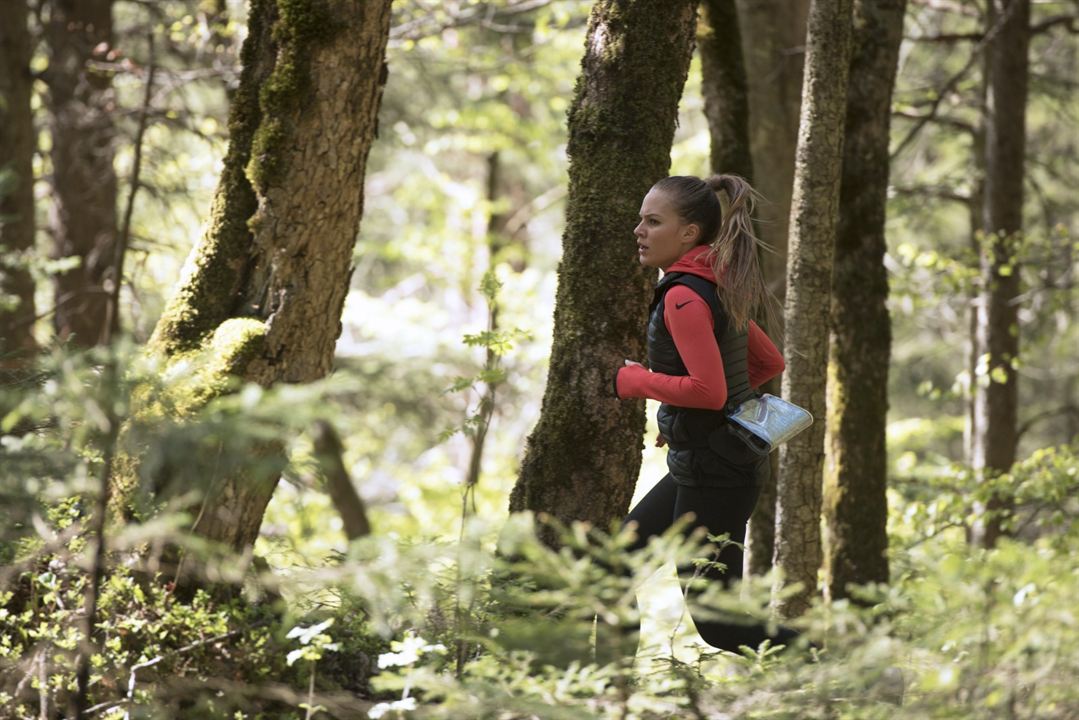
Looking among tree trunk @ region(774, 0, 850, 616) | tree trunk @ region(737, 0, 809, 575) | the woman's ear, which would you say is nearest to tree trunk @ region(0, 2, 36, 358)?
tree trunk @ region(737, 0, 809, 575)

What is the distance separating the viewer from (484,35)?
582 inches

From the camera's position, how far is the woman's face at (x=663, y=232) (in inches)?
151

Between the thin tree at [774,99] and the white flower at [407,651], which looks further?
the thin tree at [774,99]

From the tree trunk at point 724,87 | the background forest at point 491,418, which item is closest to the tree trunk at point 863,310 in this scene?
the background forest at point 491,418

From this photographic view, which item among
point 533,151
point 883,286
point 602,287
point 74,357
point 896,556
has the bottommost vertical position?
point 896,556

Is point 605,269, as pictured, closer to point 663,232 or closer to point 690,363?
point 663,232

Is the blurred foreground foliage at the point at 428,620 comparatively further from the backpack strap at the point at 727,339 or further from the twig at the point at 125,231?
the twig at the point at 125,231

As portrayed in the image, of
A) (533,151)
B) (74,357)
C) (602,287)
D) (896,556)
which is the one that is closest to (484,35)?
(533,151)

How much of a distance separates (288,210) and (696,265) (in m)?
1.97

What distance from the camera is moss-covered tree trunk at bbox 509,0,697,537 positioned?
13.7 ft

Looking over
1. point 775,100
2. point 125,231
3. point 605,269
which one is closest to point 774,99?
point 775,100

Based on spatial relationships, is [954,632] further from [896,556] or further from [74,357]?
[896,556]

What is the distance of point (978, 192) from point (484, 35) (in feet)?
22.9

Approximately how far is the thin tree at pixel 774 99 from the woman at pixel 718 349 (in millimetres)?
3921
